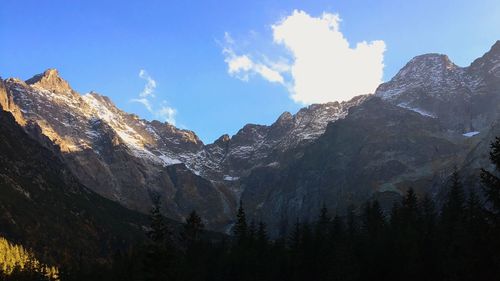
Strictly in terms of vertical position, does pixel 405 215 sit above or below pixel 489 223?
above

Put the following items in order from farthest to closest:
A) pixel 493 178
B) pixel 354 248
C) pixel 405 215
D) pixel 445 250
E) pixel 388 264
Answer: pixel 405 215 < pixel 354 248 < pixel 388 264 < pixel 445 250 < pixel 493 178

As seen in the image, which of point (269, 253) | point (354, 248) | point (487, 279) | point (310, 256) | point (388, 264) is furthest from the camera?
point (269, 253)

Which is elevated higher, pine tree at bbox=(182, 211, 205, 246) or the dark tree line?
pine tree at bbox=(182, 211, 205, 246)

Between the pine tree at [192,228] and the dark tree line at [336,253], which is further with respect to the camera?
the pine tree at [192,228]

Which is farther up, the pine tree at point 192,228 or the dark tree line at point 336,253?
the pine tree at point 192,228

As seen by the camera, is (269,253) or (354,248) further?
(269,253)

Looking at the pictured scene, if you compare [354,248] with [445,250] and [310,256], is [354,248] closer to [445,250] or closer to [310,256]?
[310,256]

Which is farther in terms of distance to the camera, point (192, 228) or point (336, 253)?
point (192, 228)

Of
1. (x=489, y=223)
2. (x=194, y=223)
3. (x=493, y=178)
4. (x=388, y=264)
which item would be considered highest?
(x=194, y=223)

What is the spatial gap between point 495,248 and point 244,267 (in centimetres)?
7260

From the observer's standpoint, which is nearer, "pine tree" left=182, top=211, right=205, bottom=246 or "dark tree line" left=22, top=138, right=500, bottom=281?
"dark tree line" left=22, top=138, right=500, bottom=281

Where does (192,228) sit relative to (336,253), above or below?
above

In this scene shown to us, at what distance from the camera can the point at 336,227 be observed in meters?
107

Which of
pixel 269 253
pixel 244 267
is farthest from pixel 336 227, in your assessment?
pixel 244 267
